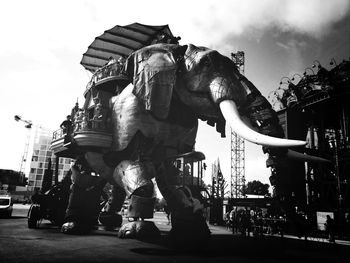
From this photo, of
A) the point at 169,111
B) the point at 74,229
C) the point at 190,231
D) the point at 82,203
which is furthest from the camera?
the point at 82,203

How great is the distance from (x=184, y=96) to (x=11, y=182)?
190ft

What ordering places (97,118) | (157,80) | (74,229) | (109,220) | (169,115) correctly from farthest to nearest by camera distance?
(109,220)
(74,229)
(97,118)
(169,115)
(157,80)

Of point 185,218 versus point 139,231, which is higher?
point 185,218

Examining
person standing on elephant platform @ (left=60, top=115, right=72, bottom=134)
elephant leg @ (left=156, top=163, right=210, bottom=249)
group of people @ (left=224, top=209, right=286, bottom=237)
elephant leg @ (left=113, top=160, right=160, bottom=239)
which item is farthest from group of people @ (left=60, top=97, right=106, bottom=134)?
group of people @ (left=224, top=209, right=286, bottom=237)

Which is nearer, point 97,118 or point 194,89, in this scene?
point 194,89

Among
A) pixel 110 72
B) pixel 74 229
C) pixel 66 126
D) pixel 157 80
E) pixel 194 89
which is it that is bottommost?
pixel 74 229

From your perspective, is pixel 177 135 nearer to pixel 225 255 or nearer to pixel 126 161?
pixel 126 161

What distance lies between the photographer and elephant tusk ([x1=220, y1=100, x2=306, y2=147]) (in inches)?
220

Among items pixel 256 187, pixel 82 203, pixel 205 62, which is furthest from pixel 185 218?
pixel 256 187

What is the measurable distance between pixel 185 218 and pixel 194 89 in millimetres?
3088

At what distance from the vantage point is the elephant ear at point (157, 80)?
7.54m

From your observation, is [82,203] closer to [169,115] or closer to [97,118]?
[97,118]

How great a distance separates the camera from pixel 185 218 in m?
7.48

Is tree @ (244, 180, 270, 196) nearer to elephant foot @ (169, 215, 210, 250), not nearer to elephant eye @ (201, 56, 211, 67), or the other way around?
elephant foot @ (169, 215, 210, 250)
